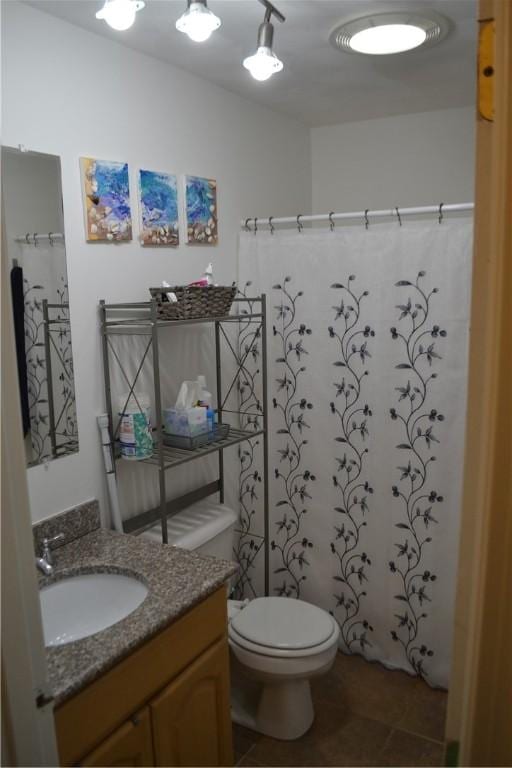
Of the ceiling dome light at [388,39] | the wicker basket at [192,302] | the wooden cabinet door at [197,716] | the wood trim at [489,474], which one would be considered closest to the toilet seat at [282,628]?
the wooden cabinet door at [197,716]

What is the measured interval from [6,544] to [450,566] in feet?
6.51

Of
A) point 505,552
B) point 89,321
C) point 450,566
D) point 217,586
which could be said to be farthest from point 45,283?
point 450,566

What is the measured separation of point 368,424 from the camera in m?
2.38

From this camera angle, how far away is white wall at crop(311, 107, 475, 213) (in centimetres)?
274

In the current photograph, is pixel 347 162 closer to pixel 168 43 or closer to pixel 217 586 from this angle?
pixel 168 43

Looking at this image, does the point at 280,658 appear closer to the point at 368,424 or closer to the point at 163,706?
the point at 163,706

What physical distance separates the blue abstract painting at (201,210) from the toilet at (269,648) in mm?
1120

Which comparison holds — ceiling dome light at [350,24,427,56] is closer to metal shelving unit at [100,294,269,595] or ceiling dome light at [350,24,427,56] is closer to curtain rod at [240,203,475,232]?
curtain rod at [240,203,475,232]

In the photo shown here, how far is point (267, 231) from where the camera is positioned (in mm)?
2553

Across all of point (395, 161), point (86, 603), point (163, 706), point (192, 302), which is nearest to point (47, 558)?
point (86, 603)

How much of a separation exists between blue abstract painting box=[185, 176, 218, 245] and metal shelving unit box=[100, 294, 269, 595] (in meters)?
0.31

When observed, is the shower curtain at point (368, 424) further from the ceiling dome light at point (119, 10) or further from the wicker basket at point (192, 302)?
the ceiling dome light at point (119, 10)

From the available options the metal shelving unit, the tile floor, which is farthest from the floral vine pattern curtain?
the tile floor

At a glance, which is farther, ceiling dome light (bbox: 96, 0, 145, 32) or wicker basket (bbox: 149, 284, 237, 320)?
wicker basket (bbox: 149, 284, 237, 320)
